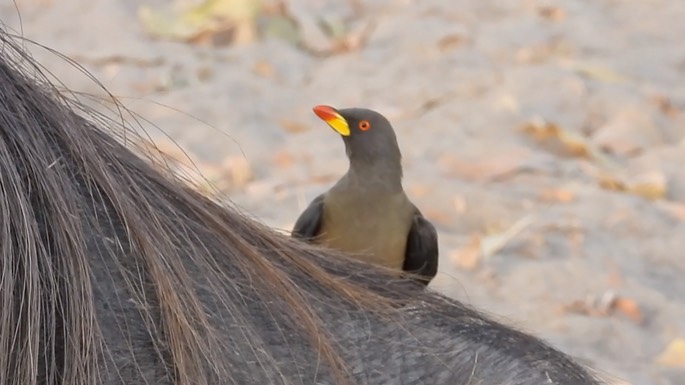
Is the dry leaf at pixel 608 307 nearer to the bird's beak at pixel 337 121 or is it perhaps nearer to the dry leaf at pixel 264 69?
the bird's beak at pixel 337 121

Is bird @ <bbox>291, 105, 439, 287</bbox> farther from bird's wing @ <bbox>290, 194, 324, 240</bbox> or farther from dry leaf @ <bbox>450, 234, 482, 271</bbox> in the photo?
dry leaf @ <bbox>450, 234, 482, 271</bbox>

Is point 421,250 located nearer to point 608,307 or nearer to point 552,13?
point 608,307

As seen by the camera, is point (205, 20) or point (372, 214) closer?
point (372, 214)

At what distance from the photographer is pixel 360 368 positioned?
3.32 feet

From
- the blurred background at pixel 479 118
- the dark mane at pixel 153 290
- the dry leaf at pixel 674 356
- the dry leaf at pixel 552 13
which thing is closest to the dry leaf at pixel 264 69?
the blurred background at pixel 479 118

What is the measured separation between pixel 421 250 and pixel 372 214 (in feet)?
0.28

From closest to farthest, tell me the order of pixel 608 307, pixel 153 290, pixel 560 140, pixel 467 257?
pixel 153 290
pixel 608 307
pixel 467 257
pixel 560 140

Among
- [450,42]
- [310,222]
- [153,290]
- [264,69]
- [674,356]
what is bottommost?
[153,290]

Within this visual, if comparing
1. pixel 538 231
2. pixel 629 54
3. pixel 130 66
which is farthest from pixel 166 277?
pixel 629 54

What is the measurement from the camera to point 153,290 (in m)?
0.95

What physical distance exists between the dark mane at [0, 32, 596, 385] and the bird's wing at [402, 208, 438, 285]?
66 centimetres

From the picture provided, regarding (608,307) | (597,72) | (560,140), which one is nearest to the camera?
(608,307)

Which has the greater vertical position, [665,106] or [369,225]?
[665,106]

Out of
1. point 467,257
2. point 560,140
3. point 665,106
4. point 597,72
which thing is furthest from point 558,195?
point 597,72
